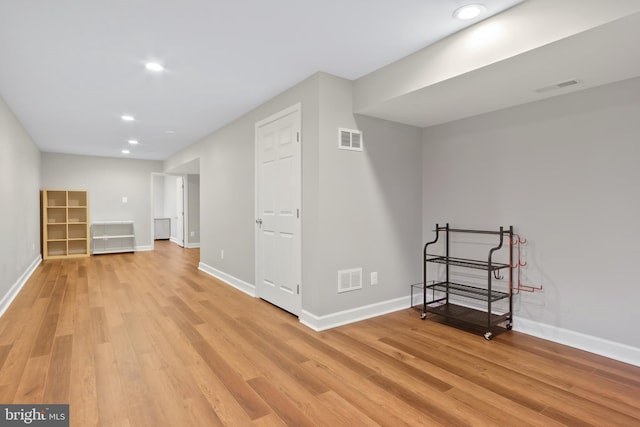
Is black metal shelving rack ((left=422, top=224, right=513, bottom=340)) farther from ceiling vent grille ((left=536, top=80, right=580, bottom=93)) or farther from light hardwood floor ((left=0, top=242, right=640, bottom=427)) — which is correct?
ceiling vent grille ((left=536, top=80, right=580, bottom=93))

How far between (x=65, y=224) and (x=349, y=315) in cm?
741

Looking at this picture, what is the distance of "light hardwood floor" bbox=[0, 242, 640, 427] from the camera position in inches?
71.6

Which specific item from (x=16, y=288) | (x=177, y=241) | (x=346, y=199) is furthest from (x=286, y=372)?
(x=177, y=241)

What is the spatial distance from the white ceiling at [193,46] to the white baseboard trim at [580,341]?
8.21ft

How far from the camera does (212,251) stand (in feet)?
18.4

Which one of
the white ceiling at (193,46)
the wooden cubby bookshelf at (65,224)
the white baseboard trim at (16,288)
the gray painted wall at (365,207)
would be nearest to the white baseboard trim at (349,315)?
the gray painted wall at (365,207)

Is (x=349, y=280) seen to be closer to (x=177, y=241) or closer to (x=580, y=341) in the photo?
(x=580, y=341)

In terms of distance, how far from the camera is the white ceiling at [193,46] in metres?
2.13

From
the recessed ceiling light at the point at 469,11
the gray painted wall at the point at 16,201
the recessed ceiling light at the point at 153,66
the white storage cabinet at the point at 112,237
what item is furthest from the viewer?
the white storage cabinet at the point at 112,237

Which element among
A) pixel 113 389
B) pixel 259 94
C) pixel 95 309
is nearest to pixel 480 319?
pixel 113 389

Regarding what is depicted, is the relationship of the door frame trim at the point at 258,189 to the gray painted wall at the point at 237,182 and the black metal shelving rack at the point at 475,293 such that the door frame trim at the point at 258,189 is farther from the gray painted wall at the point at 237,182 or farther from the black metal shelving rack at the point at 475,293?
the black metal shelving rack at the point at 475,293

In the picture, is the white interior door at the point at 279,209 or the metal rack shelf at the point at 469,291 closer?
the metal rack shelf at the point at 469,291

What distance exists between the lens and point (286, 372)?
2.28m

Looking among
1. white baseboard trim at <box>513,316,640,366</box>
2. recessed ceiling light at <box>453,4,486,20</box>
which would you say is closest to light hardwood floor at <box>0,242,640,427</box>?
white baseboard trim at <box>513,316,640,366</box>
